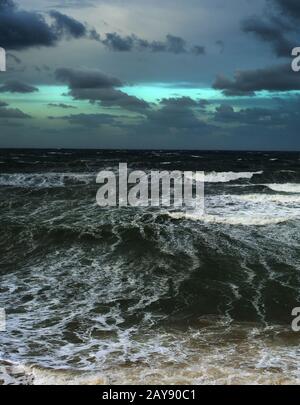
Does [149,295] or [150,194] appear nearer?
[149,295]

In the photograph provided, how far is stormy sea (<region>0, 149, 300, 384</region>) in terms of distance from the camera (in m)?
6.96

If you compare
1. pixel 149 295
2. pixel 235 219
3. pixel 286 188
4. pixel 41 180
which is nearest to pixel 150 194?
pixel 235 219

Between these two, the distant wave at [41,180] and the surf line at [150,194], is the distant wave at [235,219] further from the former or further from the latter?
the distant wave at [41,180]

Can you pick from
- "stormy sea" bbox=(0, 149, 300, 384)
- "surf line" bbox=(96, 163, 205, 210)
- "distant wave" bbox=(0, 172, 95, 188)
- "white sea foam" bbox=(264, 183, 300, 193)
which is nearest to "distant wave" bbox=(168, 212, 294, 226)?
"stormy sea" bbox=(0, 149, 300, 384)

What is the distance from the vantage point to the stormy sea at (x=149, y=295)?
696 centimetres

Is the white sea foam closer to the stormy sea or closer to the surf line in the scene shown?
the surf line

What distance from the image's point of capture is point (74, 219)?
62.0 feet

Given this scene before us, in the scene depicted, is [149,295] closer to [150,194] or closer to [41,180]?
[150,194]

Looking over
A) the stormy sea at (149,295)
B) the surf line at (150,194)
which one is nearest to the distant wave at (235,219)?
the stormy sea at (149,295)

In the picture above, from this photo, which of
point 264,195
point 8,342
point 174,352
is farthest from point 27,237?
point 264,195

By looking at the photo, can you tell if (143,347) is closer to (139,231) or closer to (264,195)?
(139,231)

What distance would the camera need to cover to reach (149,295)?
35.0ft

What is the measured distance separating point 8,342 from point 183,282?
4916 mm

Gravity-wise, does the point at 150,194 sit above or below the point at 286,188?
below
